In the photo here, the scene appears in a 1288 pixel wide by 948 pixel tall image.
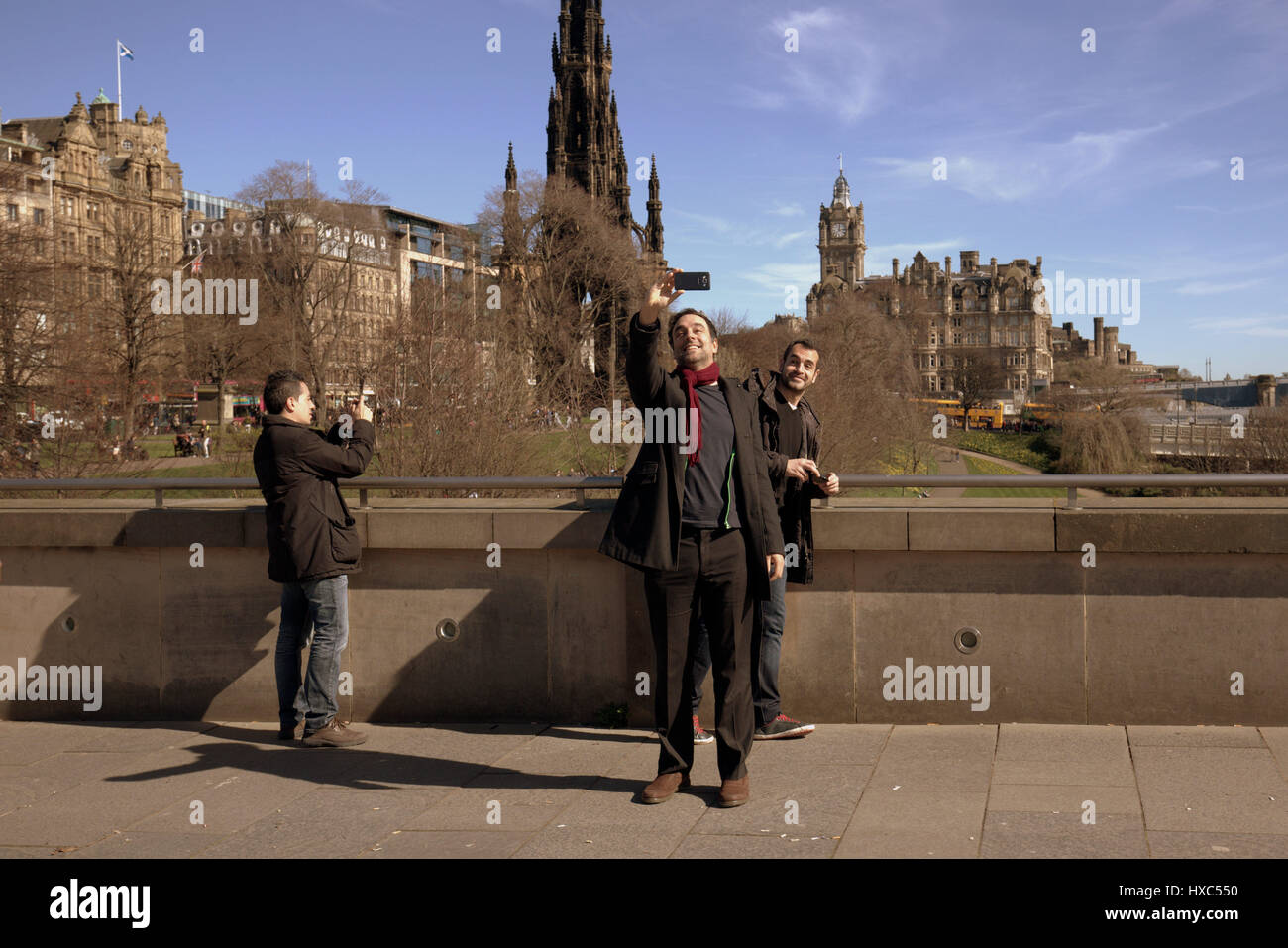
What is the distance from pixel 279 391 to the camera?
6.48 meters

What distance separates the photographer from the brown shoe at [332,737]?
6.58 metres

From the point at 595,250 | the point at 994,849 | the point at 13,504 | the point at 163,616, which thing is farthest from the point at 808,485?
the point at 595,250

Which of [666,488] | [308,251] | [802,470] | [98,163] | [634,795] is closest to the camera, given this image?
[666,488]

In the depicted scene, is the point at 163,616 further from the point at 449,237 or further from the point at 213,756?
the point at 449,237

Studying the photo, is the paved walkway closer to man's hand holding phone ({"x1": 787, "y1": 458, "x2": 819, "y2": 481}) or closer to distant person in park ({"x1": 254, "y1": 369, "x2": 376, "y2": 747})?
distant person in park ({"x1": 254, "y1": 369, "x2": 376, "y2": 747})

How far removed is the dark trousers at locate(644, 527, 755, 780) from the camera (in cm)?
528

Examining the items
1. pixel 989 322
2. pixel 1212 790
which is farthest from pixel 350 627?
pixel 989 322

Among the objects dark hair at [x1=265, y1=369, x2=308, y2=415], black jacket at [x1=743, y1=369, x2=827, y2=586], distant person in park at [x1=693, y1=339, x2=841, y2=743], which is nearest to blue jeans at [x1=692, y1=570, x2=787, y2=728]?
distant person in park at [x1=693, y1=339, x2=841, y2=743]

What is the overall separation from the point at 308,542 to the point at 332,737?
3.68ft

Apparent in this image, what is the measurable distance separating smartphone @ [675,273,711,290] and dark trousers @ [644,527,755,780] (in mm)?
1139

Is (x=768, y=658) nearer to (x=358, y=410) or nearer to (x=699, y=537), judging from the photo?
(x=699, y=537)

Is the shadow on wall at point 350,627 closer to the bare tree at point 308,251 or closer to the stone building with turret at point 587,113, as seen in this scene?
the bare tree at point 308,251

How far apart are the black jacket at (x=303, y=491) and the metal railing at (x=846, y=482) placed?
185 mm

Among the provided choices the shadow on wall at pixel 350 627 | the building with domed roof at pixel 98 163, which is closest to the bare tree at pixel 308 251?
the building with domed roof at pixel 98 163
